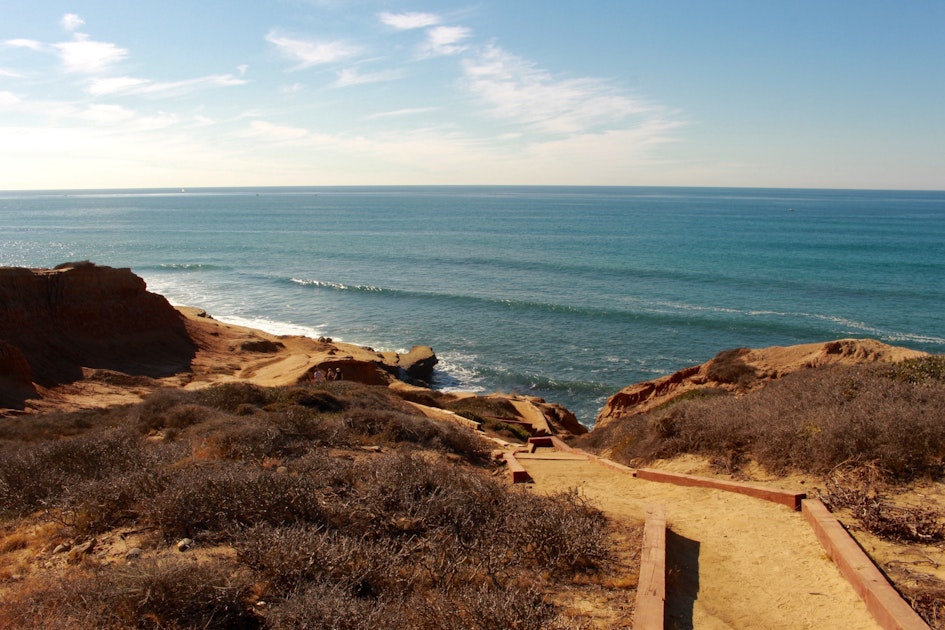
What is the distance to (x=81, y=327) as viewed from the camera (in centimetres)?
2497

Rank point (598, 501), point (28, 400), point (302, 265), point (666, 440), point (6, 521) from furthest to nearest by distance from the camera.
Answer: point (302, 265)
point (28, 400)
point (666, 440)
point (598, 501)
point (6, 521)

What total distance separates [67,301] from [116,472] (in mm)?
21607

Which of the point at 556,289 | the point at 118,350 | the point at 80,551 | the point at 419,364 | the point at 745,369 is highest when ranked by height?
the point at 80,551

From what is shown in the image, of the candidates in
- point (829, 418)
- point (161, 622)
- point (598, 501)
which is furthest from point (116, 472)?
point (829, 418)

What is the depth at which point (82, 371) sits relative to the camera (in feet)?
75.1

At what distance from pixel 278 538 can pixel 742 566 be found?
4.55 meters

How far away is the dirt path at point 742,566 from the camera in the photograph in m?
5.12

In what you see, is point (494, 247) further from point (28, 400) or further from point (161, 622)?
point (161, 622)

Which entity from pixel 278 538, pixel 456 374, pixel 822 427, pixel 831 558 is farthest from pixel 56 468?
pixel 456 374

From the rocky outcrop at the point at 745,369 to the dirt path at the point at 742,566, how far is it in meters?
11.4

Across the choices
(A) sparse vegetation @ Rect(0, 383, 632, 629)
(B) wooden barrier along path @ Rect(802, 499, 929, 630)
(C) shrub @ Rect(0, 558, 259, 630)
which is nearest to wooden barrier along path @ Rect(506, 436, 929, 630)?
(B) wooden barrier along path @ Rect(802, 499, 929, 630)

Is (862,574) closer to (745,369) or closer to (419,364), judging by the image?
(745,369)

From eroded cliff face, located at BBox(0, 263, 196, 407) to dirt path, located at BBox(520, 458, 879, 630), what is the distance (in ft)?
66.2

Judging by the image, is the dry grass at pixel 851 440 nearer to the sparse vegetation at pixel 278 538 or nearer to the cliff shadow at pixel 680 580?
the cliff shadow at pixel 680 580
